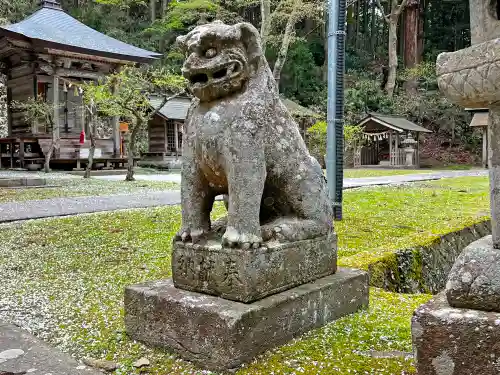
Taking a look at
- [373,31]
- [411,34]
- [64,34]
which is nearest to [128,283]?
[64,34]

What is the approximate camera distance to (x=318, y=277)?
282 cm

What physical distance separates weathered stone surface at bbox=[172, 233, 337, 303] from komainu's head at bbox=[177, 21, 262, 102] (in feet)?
2.77

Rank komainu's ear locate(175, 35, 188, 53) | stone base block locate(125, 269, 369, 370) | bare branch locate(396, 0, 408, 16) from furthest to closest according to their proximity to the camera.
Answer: bare branch locate(396, 0, 408, 16)
komainu's ear locate(175, 35, 188, 53)
stone base block locate(125, 269, 369, 370)

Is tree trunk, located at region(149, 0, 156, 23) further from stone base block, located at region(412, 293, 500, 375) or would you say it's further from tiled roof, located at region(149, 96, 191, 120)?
stone base block, located at region(412, 293, 500, 375)

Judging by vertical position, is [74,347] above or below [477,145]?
below

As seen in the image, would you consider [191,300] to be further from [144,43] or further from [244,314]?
[144,43]

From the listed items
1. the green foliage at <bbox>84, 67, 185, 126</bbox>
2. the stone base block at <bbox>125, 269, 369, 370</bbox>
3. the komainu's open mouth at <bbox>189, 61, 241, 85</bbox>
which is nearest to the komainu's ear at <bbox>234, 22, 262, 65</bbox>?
the komainu's open mouth at <bbox>189, 61, 241, 85</bbox>

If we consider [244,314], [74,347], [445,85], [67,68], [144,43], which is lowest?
[74,347]

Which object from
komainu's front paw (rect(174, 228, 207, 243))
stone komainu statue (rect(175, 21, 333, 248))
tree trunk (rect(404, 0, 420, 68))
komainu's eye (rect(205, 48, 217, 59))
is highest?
tree trunk (rect(404, 0, 420, 68))

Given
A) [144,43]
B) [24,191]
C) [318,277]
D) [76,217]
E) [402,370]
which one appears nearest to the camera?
[402,370]

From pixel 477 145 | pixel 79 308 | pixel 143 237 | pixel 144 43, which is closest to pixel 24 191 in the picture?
pixel 143 237

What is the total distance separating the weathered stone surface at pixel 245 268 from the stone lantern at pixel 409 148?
2651cm

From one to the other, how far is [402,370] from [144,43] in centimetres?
3293

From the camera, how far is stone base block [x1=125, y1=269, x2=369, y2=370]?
220 cm
